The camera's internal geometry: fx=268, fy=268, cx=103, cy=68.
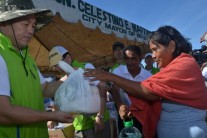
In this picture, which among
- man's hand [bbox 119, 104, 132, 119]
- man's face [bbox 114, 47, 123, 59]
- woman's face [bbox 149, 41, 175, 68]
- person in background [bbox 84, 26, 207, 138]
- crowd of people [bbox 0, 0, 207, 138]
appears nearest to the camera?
crowd of people [bbox 0, 0, 207, 138]

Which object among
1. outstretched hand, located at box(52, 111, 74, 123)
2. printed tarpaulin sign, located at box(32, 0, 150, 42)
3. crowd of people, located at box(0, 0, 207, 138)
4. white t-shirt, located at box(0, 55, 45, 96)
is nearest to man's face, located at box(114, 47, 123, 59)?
printed tarpaulin sign, located at box(32, 0, 150, 42)

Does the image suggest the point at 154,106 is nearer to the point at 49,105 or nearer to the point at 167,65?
the point at 167,65

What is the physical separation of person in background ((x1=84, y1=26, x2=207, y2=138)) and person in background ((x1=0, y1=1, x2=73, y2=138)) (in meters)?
0.44

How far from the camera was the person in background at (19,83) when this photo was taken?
156 cm

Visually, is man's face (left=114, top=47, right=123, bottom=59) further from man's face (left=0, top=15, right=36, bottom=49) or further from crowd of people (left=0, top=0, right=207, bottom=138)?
man's face (left=0, top=15, right=36, bottom=49)

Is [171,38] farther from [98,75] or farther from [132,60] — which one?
[132,60]

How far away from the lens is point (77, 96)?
1770 mm

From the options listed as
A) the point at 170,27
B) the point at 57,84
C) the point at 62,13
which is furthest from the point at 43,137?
the point at 62,13

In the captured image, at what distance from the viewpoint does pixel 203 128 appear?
2.05 meters

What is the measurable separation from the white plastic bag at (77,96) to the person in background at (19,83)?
A: 10cm

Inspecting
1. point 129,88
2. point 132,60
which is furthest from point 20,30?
point 132,60

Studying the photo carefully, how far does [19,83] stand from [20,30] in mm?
392

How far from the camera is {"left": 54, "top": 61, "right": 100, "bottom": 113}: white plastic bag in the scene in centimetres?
175

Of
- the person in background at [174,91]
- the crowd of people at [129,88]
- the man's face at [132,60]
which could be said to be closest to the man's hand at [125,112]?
the crowd of people at [129,88]
